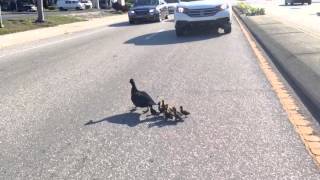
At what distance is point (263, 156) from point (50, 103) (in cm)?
439

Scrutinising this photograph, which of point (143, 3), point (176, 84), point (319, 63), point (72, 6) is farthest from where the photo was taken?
point (72, 6)

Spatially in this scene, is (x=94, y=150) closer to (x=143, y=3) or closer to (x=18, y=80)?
(x=18, y=80)

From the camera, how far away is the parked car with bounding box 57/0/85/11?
7106 centimetres

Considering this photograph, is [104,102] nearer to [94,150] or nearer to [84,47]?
[94,150]

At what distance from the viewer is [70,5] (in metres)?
71.4

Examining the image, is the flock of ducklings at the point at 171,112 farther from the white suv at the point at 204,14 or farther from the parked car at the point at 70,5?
the parked car at the point at 70,5

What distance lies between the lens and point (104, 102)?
360 inches

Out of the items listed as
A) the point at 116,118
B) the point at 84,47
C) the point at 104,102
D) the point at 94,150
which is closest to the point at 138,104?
the point at 116,118

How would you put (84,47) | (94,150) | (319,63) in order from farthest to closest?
(84,47) < (319,63) < (94,150)

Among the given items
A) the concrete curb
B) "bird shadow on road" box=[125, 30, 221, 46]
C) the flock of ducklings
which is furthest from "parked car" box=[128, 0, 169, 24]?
the flock of ducklings

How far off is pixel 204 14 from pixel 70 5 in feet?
171

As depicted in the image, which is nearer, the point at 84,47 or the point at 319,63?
the point at 319,63

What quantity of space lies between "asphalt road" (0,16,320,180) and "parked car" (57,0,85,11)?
190ft

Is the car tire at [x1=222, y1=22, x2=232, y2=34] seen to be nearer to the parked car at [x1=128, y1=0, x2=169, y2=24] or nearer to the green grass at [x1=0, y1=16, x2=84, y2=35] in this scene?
the green grass at [x1=0, y1=16, x2=84, y2=35]
